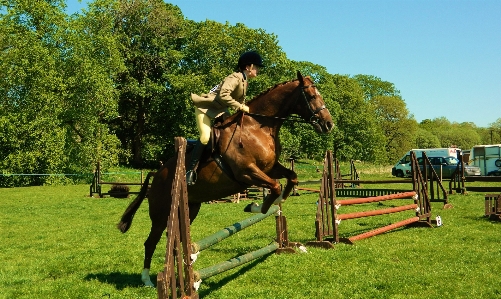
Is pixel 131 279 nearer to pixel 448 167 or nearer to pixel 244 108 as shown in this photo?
pixel 244 108

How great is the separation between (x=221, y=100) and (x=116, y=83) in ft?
134

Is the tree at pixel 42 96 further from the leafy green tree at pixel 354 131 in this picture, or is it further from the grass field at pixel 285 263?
the leafy green tree at pixel 354 131

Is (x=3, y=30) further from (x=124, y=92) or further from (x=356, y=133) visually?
(x=356, y=133)

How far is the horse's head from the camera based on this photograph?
21.8 feet

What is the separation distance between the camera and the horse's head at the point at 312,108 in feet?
21.8

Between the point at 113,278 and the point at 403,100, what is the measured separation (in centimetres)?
7843

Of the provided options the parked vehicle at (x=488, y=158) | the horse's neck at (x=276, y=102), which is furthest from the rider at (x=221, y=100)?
the parked vehicle at (x=488, y=158)

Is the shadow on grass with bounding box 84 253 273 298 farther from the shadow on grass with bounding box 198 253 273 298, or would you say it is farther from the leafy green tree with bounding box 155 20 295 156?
the leafy green tree with bounding box 155 20 295 156

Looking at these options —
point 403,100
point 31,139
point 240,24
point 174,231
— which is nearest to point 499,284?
point 174,231

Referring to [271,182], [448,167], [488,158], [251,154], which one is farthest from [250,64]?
[488,158]

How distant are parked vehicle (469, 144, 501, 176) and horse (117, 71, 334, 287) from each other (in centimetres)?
3746

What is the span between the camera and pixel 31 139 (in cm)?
3503

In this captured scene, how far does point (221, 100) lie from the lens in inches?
261

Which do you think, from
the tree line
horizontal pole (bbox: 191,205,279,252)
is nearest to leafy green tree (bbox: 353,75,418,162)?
the tree line
